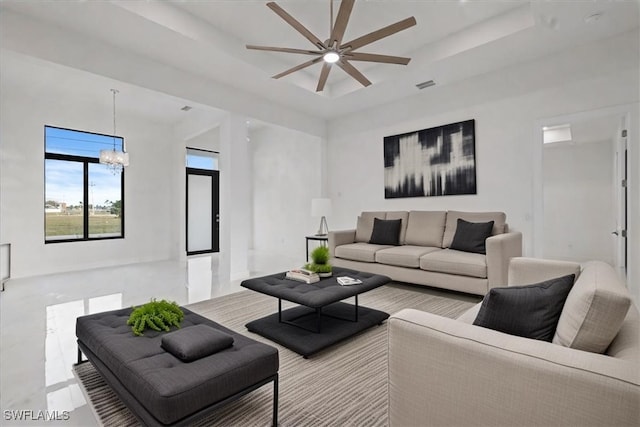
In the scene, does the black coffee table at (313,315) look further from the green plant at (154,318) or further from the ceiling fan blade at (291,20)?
the ceiling fan blade at (291,20)

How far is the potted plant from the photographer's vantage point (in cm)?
304

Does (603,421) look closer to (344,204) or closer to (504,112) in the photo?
(504,112)

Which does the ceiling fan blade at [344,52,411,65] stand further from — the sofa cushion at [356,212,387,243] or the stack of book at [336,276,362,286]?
the sofa cushion at [356,212,387,243]

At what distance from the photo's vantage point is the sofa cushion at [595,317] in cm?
96

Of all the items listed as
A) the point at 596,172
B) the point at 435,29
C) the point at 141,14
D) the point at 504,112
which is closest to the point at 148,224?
the point at 141,14

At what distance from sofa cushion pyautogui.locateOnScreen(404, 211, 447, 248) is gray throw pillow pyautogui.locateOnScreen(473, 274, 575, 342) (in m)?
3.17

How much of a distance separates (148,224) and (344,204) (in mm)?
4193

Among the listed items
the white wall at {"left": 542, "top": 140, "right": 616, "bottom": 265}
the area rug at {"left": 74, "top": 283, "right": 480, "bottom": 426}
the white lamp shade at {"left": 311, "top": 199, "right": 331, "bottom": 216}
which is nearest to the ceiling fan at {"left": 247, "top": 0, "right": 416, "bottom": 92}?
the area rug at {"left": 74, "top": 283, "right": 480, "bottom": 426}

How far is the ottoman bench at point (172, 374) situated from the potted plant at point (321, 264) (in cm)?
139

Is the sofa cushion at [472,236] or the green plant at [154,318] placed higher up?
the sofa cushion at [472,236]

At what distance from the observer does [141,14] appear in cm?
307

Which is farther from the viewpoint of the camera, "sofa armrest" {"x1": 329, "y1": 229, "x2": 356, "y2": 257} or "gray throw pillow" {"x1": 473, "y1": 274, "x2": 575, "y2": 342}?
"sofa armrest" {"x1": 329, "y1": 229, "x2": 356, "y2": 257}

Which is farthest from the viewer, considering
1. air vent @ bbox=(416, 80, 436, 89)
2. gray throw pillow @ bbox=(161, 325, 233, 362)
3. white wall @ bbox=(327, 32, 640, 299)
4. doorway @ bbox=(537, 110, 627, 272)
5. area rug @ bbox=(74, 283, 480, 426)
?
doorway @ bbox=(537, 110, 627, 272)

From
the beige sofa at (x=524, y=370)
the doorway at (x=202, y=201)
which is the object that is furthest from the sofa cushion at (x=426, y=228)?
the doorway at (x=202, y=201)
